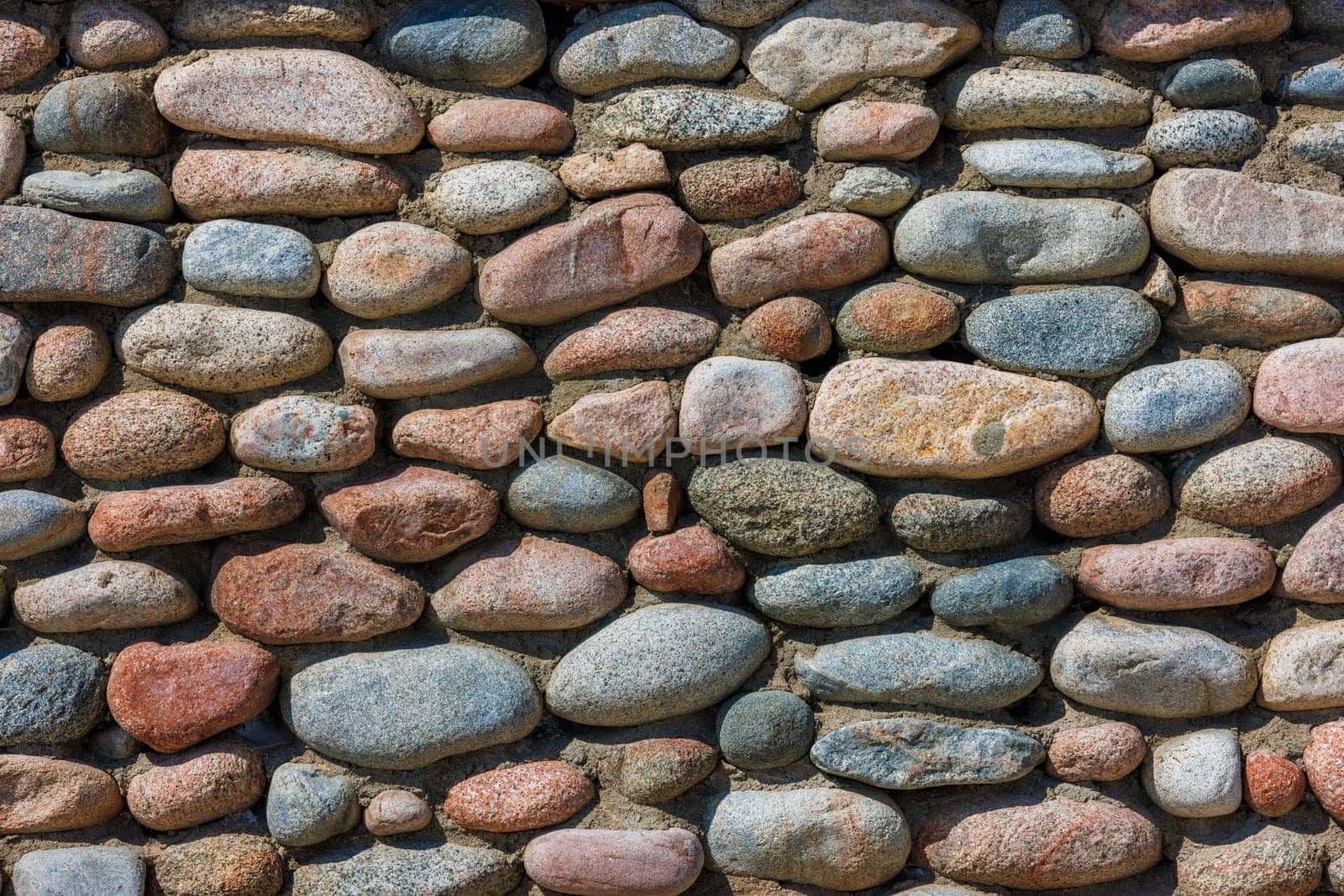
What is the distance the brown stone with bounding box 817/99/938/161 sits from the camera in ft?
5.46

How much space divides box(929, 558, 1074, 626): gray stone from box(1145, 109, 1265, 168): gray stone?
0.63 meters

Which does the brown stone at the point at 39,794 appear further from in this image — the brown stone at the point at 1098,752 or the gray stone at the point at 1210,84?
the gray stone at the point at 1210,84

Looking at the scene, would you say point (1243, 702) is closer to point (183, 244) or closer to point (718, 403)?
point (718, 403)

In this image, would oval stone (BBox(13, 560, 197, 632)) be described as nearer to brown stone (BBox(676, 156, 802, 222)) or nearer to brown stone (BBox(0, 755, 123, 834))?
brown stone (BBox(0, 755, 123, 834))

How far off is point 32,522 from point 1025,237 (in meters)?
1.49

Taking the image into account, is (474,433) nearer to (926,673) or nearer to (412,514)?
(412,514)

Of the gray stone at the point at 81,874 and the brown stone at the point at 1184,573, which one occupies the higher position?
the brown stone at the point at 1184,573

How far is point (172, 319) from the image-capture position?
168 cm

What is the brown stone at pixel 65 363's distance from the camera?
5.44ft

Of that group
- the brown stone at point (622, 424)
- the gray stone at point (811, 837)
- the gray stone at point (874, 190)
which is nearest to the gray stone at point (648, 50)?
the gray stone at point (874, 190)

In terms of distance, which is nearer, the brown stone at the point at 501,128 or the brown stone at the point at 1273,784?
the brown stone at the point at 1273,784

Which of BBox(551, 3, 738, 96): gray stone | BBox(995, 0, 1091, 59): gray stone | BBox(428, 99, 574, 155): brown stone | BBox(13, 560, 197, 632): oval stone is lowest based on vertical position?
BBox(13, 560, 197, 632): oval stone

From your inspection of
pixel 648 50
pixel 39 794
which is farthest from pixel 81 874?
pixel 648 50

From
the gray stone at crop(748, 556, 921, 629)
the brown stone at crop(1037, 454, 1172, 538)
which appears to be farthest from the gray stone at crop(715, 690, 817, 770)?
the brown stone at crop(1037, 454, 1172, 538)
